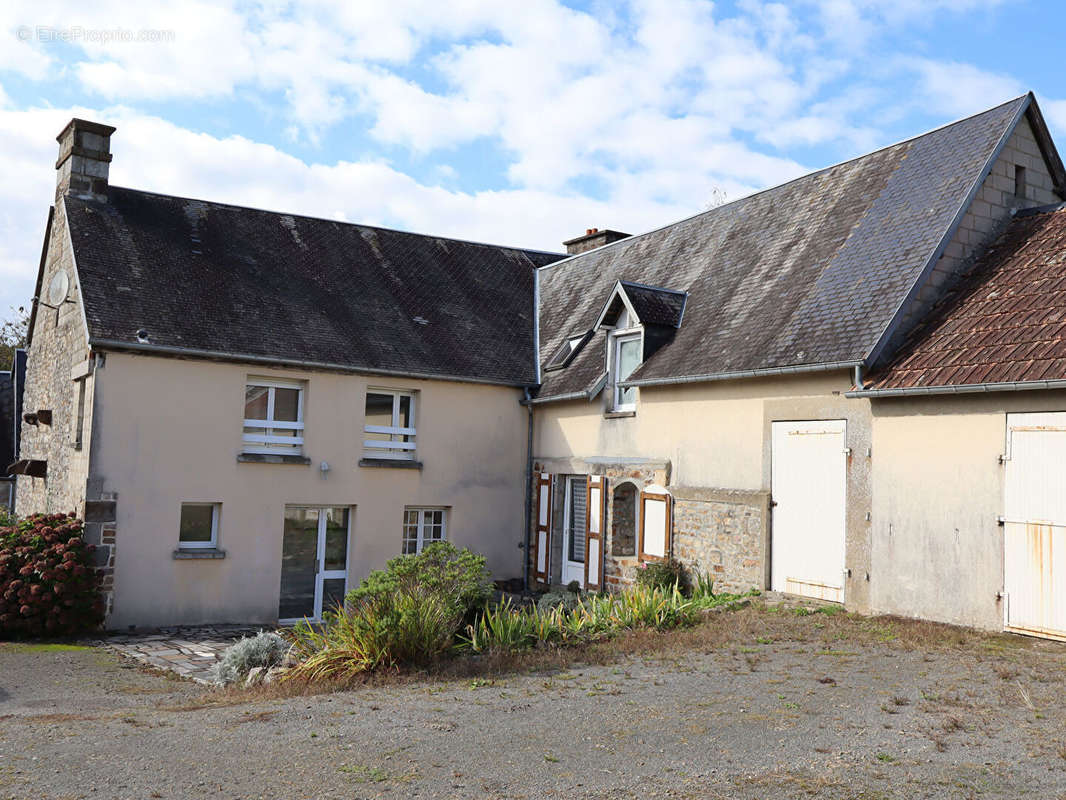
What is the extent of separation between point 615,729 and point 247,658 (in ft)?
15.7

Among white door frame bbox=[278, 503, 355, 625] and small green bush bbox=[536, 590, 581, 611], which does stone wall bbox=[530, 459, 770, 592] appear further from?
white door frame bbox=[278, 503, 355, 625]

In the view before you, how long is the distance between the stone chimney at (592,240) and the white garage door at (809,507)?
10.5 meters

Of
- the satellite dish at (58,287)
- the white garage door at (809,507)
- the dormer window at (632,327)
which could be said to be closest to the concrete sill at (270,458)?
the satellite dish at (58,287)

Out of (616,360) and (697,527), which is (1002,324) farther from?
(616,360)

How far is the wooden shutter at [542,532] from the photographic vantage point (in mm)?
16969

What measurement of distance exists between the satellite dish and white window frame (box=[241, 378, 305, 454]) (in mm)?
3759

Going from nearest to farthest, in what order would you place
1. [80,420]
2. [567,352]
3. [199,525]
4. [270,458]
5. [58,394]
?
1. [199,525]
2. [80,420]
3. [270,458]
4. [58,394]
5. [567,352]

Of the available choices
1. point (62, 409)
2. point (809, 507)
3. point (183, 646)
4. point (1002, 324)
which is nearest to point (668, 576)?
point (809, 507)

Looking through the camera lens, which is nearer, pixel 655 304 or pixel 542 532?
pixel 655 304

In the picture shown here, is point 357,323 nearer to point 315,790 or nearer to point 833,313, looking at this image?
point 833,313

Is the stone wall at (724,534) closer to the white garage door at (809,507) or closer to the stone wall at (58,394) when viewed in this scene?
the white garage door at (809,507)

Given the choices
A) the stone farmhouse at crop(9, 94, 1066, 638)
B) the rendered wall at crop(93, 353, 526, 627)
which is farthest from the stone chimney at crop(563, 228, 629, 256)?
the rendered wall at crop(93, 353, 526, 627)

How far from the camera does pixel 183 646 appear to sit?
1258cm

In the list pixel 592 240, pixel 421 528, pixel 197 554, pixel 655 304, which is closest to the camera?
pixel 197 554
